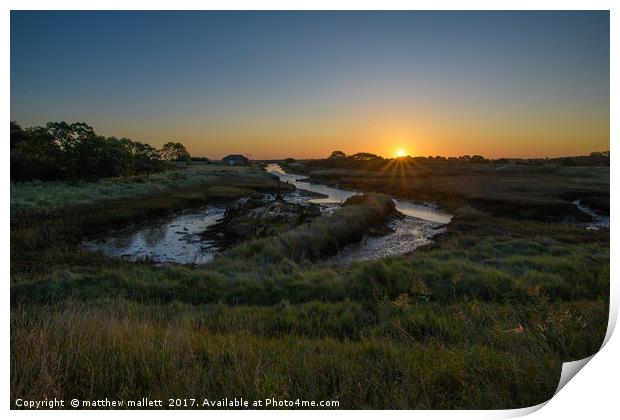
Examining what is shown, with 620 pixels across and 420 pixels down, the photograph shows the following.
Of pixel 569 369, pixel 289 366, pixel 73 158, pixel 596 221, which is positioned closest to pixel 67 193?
pixel 73 158

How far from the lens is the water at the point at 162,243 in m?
11.6

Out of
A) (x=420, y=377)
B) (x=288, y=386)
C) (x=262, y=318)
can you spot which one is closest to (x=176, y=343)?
(x=288, y=386)

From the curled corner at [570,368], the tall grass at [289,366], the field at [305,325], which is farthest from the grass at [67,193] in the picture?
the curled corner at [570,368]

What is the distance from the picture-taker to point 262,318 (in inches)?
197

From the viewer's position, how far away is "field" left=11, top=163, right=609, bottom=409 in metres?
2.76

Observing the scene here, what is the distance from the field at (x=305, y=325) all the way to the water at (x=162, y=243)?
119 cm

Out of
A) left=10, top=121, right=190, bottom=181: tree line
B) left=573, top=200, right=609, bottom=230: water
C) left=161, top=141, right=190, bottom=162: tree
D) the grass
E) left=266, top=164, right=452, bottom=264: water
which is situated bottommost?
left=266, top=164, right=452, bottom=264: water

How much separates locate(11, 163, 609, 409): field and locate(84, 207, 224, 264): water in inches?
46.9

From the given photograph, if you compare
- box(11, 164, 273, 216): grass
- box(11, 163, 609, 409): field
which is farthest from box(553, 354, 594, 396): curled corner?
box(11, 164, 273, 216): grass

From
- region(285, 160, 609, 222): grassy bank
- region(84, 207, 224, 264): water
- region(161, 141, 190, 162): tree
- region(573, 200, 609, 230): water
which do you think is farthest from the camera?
region(161, 141, 190, 162): tree

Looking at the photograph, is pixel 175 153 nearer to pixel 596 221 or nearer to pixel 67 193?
pixel 67 193

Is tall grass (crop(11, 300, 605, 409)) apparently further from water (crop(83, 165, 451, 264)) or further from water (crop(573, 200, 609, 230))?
water (crop(573, 200, 609, 230))

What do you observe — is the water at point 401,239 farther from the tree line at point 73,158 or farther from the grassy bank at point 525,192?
the tree line at point 73,158
